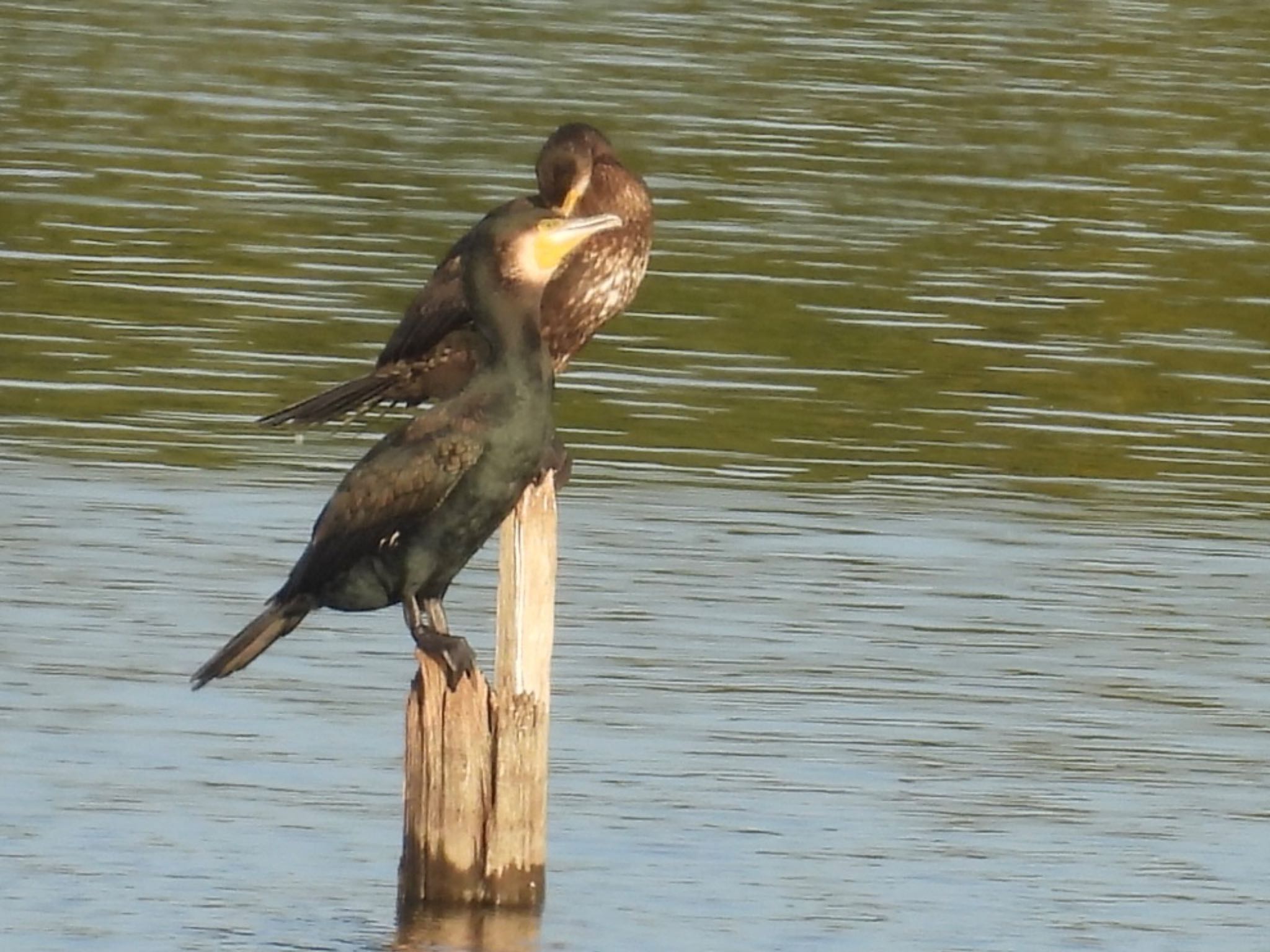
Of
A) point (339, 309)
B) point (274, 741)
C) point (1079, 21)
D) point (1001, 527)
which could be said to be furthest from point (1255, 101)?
point (274, 741)

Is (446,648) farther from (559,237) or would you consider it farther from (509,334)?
(559,237)

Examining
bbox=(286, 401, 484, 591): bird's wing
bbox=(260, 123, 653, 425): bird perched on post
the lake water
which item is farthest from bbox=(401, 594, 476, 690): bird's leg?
bbox=(260, 123, 653, 425): bird perched on post

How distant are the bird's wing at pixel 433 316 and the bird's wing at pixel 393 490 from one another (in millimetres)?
715

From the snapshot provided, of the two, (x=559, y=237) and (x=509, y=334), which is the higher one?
(x=559, y=237)

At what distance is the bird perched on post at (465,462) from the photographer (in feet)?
26.3

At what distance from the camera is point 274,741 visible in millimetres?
10289

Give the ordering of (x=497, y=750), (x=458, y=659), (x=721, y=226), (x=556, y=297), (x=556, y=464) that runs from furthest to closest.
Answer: (x=721, y=226) < (x=556, y=297) < (x=556, y=464) < (x=497, y=750) < (x=458, y=659)

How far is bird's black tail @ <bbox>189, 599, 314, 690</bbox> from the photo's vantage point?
8336 millimetres

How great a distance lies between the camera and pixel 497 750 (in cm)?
818

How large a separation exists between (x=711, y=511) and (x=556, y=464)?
4971mm

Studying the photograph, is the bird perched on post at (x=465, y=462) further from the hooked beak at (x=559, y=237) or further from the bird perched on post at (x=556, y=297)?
the bird perched on post at (x=556, y=297)

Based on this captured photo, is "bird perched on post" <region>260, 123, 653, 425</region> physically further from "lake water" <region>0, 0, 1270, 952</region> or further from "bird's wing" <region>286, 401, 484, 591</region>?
"lake water" <region>0, 0, 1270, 952</region>

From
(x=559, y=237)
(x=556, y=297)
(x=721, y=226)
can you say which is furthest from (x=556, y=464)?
(x=721, y=226)

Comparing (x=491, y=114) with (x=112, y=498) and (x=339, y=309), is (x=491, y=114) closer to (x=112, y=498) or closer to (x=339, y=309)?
(x=339, y=309)
